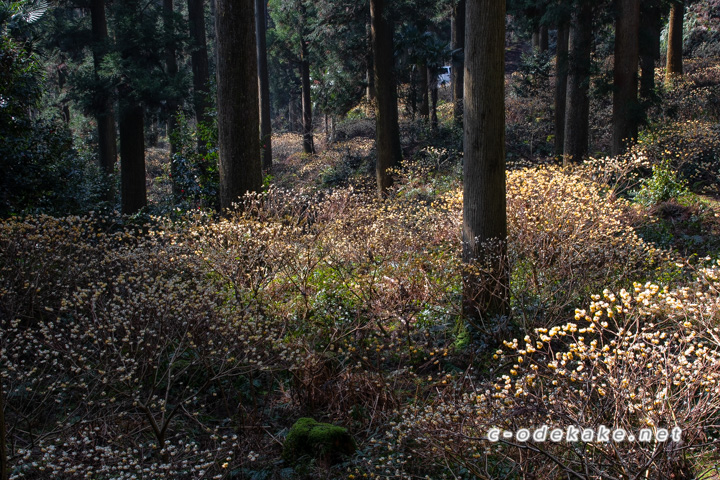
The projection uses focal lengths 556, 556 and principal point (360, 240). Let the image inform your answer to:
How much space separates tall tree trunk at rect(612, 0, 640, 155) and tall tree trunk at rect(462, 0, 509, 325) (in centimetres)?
753

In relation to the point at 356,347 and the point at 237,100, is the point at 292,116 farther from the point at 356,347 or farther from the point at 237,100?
the point at 356,347

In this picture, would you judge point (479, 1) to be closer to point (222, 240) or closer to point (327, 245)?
point (327, 245)

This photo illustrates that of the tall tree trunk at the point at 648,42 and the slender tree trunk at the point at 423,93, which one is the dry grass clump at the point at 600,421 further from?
the slender tree trunk at the point at 423,93

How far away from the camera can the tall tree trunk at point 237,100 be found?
762 centimetres

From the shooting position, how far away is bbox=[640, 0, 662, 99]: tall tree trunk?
12836 millimetres

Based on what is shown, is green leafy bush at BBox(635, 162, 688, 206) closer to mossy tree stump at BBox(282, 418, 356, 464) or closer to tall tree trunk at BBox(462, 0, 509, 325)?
tall tree trunk at BBox(462, 0, 509, 325)

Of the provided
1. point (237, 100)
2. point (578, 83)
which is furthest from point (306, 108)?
point (237, 100)

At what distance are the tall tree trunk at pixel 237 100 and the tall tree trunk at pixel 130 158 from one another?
779 centimetres

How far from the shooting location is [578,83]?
13.3 metres

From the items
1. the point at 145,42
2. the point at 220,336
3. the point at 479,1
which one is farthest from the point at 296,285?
the point at 145,42

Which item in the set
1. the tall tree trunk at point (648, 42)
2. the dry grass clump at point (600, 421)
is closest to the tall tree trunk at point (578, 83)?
the tall tree trunk at point (648, 42)

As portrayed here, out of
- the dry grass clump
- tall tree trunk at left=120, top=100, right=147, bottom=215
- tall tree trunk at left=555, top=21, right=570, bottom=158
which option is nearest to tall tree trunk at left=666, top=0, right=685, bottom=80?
tall tree trunk at left=555, top=21, right=570, bottom=158

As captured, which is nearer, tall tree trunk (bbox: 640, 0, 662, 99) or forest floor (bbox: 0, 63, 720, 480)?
forest floor (bbox: 0, 63, 720, 480)

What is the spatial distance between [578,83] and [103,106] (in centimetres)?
1248
